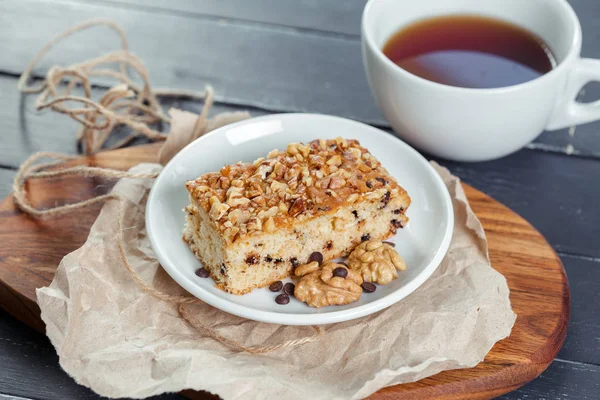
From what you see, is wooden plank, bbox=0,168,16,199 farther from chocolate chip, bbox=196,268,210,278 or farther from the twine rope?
chocolate chip, bbox=196,268,210,278

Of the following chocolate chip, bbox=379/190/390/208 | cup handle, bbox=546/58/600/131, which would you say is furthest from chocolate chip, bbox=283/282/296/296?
cup handle, bbox=546/58/600/131

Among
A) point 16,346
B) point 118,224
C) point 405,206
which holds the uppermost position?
point 405,206

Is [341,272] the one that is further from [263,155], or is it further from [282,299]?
[263,155]

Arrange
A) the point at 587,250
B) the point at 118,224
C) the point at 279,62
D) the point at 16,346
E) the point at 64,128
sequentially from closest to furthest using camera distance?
the point at 16,346 < the point at 118,224 < the point at 587,250 < the point at 64,128 < the point at 279,62

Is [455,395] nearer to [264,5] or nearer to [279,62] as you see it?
[279,62]

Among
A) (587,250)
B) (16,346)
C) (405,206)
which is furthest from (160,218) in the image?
(587,250)
